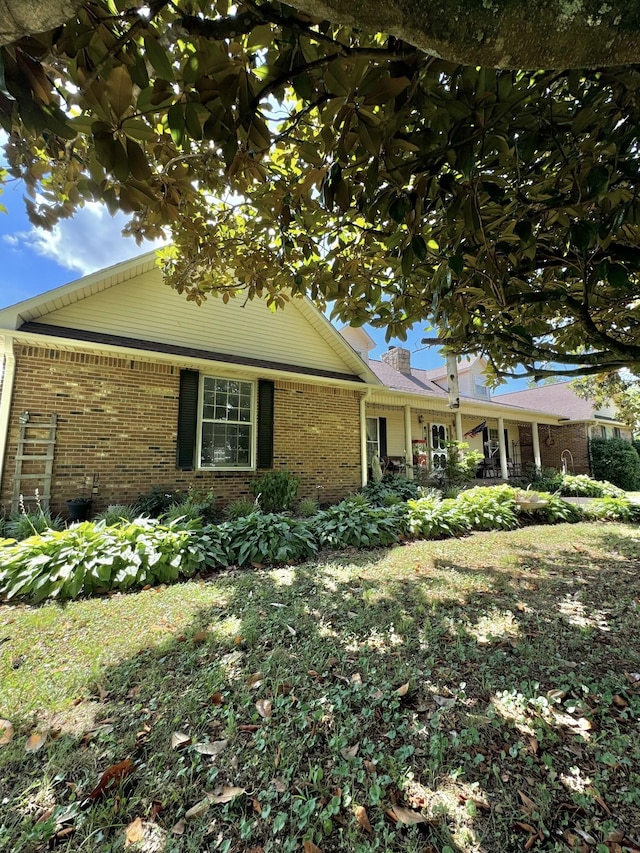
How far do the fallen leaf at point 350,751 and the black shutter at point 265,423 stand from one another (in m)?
6.75

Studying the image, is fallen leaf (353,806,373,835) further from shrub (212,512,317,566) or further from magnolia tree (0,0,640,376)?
shrub (212,512,317,566)

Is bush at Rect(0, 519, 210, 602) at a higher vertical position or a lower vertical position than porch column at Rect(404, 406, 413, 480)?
lower

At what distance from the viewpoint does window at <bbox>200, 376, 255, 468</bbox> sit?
26.8ft

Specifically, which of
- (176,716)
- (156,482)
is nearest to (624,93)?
(176,716)

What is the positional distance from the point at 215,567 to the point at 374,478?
6.65 m

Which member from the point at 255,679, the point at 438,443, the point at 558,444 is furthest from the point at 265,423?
the point at 558,444

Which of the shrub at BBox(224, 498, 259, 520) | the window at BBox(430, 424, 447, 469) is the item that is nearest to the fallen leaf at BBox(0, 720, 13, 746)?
the shrub at BBox(224, 498, 259, 520)

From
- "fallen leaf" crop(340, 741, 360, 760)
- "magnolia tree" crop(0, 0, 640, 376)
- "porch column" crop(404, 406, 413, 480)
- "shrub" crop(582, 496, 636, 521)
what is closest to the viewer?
"magnolia tree" crop(0, 0, 640, 376)

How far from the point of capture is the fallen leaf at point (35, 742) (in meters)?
1.98

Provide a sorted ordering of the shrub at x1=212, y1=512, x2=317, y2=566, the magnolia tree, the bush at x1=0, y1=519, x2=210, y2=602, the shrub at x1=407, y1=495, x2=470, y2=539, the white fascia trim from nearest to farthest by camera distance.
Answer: the magnolia tree < the bush at x1=0, y1=519, x2=210, y2=602 < the shrub at x1=212, y1=512, x2=317, y2=566 < the white fascia trim < the shrub at x1=407, y1=495, x2=470, y2=539

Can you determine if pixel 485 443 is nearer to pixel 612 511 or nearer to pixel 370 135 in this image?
pixel 612 511

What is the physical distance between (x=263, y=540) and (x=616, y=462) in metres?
18.8

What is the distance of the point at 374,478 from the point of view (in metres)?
11.1

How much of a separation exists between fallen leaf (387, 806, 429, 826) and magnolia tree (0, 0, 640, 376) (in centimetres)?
266
